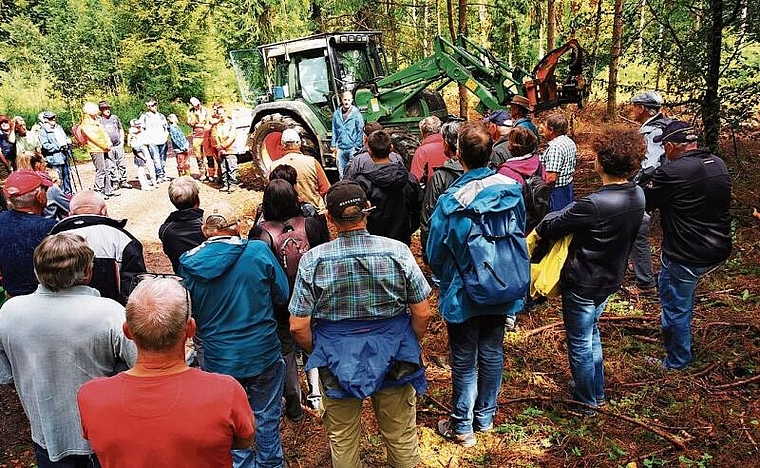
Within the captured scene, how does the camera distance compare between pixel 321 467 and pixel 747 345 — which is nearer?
pixel 321 467

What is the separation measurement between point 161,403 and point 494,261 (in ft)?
5.91

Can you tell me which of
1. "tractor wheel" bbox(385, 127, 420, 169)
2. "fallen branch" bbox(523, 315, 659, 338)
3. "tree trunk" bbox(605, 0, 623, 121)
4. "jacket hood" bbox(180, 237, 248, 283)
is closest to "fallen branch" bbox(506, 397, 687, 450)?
"fallen branch" bbox(523, 315, 659, 338)

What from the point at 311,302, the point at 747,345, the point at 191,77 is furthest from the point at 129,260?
the point at 191,77

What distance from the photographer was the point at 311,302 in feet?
7.90

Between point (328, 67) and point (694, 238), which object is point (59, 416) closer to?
point (694, 238)

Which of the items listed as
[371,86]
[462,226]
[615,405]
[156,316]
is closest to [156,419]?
[156,316]

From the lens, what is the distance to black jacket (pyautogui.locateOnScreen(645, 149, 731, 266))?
132 inches

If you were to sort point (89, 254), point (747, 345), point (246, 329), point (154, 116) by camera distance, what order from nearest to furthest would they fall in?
point (89, 254) < point (246, 329) < point (747, 345) < point (154, 116)

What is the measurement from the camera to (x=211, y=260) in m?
2.55

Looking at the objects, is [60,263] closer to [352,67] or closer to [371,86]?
[371,86]

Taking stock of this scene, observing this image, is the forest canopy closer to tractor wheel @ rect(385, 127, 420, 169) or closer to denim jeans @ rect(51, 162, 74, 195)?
tractor wheel @ rect(385, 127, 420, 169)

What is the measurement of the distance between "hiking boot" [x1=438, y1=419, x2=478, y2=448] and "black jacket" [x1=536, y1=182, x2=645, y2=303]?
107 centimetres

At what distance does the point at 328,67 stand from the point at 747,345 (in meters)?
6.87

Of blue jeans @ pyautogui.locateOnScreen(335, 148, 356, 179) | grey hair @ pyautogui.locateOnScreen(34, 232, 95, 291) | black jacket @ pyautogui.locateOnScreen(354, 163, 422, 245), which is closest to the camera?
grey hair @ pyautogui.locateOnScreen(34, 232, 95, 291)
